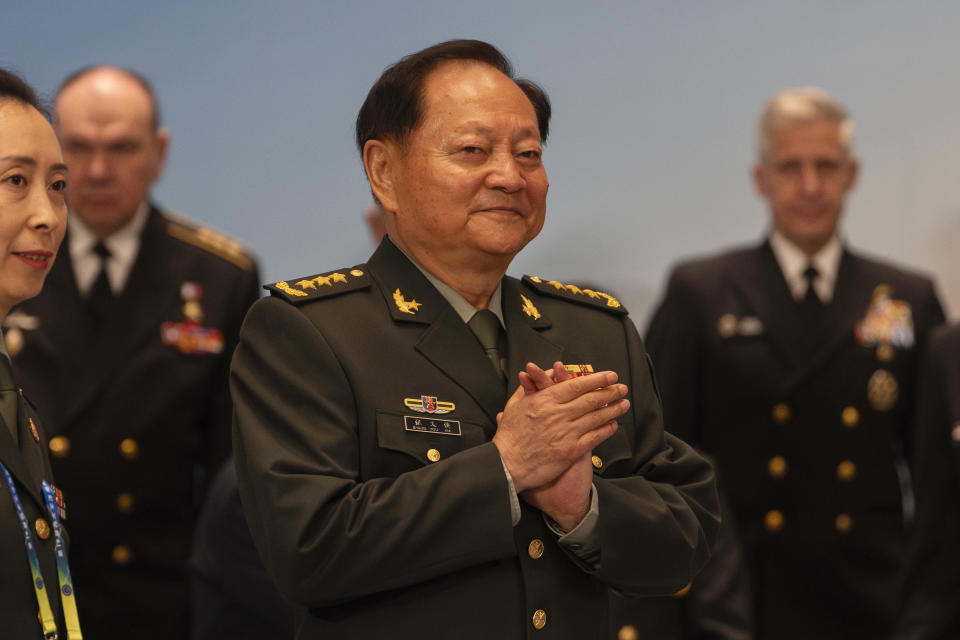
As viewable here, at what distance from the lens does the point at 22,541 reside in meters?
2.11

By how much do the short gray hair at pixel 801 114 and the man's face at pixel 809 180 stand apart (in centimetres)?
2

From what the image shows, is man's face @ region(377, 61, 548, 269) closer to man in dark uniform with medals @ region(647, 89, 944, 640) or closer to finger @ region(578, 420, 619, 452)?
finger @ region(578, 420, 619, 452)

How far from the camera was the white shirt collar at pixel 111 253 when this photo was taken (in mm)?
4137

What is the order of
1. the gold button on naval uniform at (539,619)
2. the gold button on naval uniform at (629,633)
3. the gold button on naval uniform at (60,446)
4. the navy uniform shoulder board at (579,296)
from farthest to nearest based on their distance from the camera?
the gold button on naval uniform at (60,446)
the gold button on naval uniform at (629,633)
the navy uniform shoulder board at (579,296)
the gold button on naval uniform at (539,619)

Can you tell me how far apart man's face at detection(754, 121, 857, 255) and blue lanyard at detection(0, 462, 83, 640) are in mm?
2868

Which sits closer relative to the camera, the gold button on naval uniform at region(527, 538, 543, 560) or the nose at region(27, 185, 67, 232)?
the gold button on naval uniform at region(527, 538, 543, 560)

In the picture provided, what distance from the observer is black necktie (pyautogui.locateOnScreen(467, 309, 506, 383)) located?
7.23 ft

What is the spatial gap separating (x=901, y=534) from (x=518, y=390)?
8.81ft

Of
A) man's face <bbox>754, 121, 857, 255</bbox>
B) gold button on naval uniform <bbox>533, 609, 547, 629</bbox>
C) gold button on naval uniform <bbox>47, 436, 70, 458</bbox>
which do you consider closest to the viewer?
gold button on naval uniform <bbox>533, 609, 547, 629</bbox>

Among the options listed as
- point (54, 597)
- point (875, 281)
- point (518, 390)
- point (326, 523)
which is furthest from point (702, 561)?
point (875, 281)

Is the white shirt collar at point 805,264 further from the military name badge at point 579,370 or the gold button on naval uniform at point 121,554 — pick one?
the military name badge at point 579,370

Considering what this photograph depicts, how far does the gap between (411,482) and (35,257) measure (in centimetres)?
70

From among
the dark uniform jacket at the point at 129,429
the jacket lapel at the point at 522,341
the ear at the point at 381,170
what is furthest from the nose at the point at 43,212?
the dark uniform jacket at the point at 129,429

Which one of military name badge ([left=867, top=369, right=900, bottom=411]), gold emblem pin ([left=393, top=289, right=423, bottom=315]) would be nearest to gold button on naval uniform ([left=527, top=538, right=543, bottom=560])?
gold emblem pin ([left=393, top=289, right=423, bottom=315])
